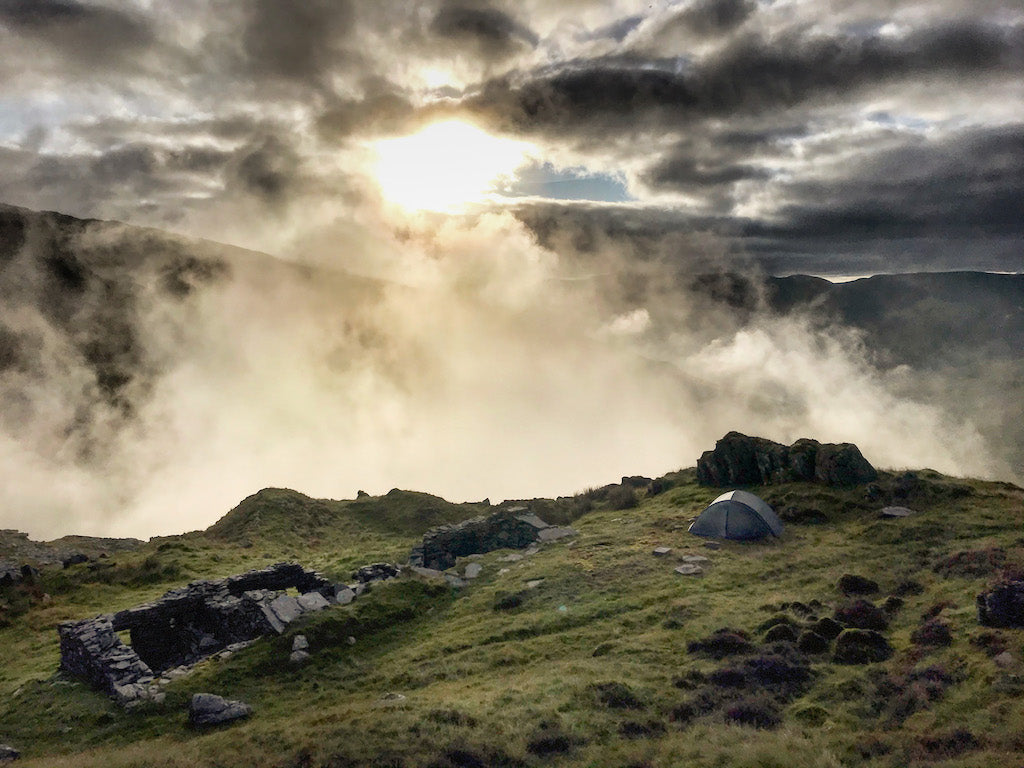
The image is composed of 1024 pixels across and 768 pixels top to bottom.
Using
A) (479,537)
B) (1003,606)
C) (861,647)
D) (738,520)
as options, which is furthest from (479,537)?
(1003,606)

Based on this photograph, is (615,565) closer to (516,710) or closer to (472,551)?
(472,551)

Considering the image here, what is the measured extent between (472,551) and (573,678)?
27.3 meters

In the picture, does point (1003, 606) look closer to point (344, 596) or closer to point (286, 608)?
point (344, 596)

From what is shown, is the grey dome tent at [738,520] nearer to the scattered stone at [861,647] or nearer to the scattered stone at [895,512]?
the scattered stone at [895,512]

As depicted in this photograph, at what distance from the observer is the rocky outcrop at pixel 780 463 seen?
48.4 meters

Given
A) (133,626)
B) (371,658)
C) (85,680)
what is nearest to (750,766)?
(371,658)

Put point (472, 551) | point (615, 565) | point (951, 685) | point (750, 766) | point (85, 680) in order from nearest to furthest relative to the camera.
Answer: point (750, 766) → point (951, 685) → point (85, 680) → point (615, 565) → point (472, 551)

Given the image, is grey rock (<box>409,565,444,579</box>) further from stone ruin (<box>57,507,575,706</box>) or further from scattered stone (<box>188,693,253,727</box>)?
scattered stone (<box>188,693,253,727</box>)

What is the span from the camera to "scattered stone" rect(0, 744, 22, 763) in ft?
68.4

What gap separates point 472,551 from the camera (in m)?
49.0

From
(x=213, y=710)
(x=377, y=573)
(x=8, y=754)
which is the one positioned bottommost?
(x=8, y=754)

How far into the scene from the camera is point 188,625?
32219 millimetres

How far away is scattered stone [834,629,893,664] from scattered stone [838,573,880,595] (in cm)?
669

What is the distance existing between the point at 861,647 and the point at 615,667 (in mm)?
9812
